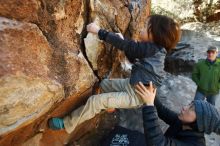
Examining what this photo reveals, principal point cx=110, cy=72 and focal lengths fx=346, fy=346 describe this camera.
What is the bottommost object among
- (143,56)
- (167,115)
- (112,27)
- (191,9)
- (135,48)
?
(167,115)

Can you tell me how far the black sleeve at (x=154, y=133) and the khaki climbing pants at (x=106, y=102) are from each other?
0.65m

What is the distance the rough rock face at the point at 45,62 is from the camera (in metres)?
3.17

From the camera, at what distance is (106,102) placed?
4.08 metres

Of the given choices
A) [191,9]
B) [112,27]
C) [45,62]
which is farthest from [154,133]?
[191,9]

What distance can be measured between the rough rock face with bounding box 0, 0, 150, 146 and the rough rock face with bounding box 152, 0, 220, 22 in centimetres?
665

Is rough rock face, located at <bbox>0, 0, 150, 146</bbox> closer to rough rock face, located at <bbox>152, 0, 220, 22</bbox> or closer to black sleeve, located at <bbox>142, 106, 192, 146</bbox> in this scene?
black sleeve, located at <bbox>142, 106, 192, 146</bbox>

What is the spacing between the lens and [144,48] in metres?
3.80

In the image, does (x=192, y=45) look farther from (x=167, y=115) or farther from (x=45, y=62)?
(x=45, y=62)

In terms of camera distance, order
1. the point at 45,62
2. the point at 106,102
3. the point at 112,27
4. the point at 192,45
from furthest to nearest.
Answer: the point at 192,45, the point at 112,27, the point at 106,102, the point at 45,62

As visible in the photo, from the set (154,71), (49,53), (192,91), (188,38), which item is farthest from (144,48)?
(188,38)

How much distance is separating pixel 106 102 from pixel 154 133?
3.08ft

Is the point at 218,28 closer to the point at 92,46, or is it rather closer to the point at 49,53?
the point at 92,46

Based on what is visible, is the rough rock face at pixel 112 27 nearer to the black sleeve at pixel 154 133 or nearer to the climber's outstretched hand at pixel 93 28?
the climber's outstretched hand at pixel 93 28

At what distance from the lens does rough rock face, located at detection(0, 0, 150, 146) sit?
3172 mm
